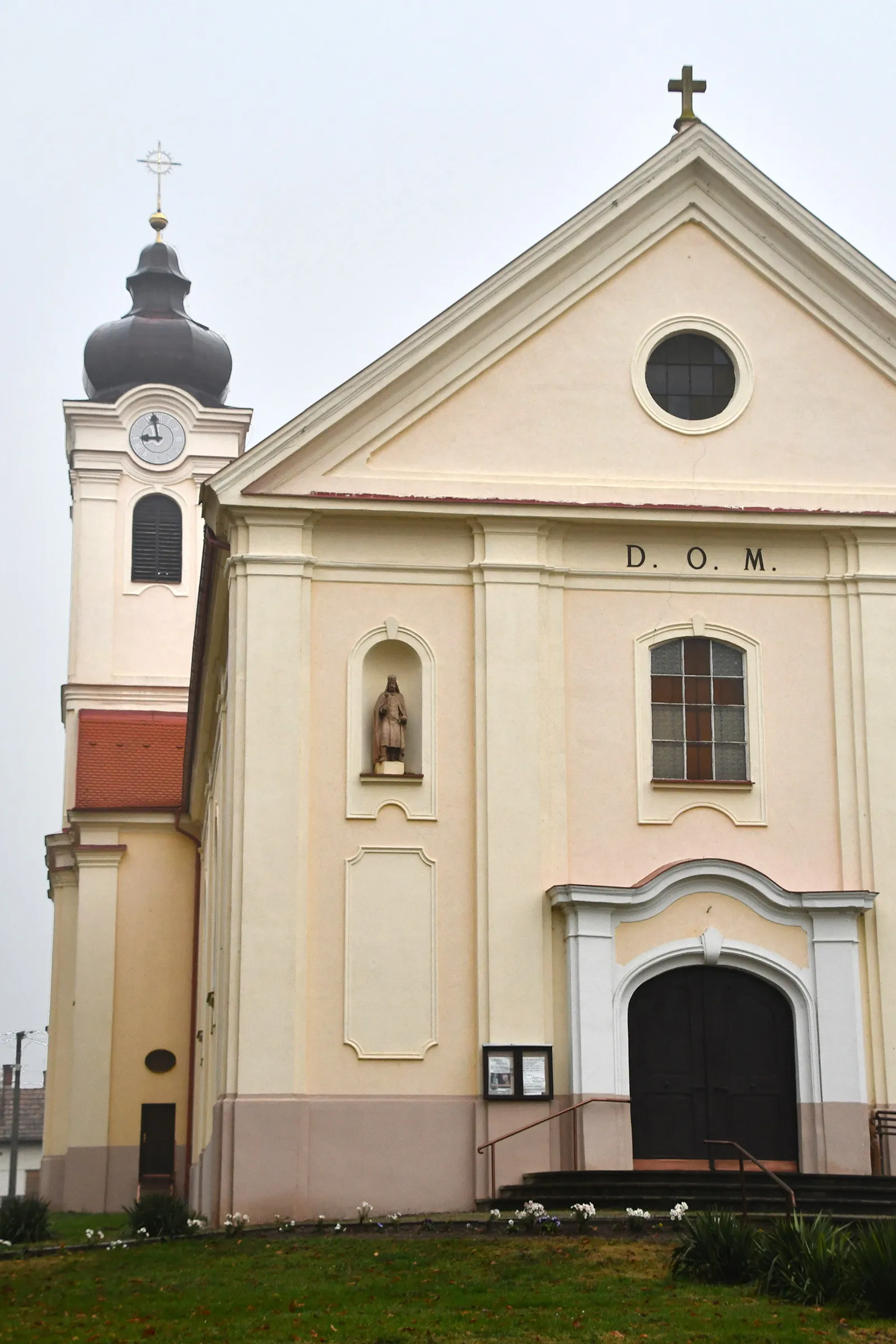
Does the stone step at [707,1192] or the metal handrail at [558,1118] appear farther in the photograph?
the metal handrail at [558,1118]

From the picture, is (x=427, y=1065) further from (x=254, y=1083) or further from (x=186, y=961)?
(x=186, y=961)

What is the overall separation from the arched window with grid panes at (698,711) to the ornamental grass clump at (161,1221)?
6971 mm

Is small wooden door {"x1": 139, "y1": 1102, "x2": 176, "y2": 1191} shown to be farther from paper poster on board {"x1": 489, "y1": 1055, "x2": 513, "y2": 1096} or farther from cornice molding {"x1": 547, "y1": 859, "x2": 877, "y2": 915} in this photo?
cornice molding {"x1": 547, "y1": 859, "x2": 877, "y2": 915}

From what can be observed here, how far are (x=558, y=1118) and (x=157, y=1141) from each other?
16.2 meters

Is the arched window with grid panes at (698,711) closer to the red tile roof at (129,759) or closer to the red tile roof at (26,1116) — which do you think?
the red tile roof at (129,759)

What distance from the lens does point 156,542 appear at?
43281 millimetres

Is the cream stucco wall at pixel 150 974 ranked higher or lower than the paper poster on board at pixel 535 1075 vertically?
higher

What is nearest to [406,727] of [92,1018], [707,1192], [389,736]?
[389,736]

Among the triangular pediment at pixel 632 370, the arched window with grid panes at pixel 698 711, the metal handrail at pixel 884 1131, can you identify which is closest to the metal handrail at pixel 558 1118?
the metal handrail at pixel 884 1131

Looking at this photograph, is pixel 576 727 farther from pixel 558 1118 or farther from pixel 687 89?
pixel 687 89

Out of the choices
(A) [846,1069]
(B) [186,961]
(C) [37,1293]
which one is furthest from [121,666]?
(C) [37,1293]

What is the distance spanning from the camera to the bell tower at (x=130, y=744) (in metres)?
35.7

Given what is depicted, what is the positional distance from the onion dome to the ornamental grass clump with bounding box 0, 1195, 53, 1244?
26.6m

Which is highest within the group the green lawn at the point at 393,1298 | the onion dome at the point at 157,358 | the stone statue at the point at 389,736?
the onion dome at the point at 157,358
